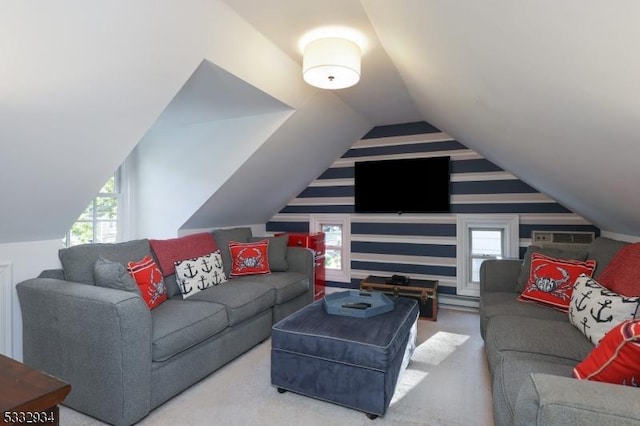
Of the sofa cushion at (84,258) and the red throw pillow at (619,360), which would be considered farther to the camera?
the sofa cushion at (84,258)

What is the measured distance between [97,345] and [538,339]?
2.39 metres

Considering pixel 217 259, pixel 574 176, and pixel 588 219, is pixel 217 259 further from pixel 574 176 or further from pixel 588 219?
pixel 588 219

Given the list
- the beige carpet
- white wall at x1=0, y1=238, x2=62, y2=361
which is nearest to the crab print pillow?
the beige carpet

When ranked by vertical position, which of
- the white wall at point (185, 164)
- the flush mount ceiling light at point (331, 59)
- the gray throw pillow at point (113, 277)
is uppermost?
the flush mount ceiling light at point (331, 59)

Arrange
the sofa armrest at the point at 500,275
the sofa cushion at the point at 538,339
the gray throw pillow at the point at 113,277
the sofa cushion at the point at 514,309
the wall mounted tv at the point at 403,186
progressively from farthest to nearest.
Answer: the wall mounted tv at the point at 403,186
the sofa armrest at the point at 500,275
the sofa cushion at the point at 514,309
the gray throw pillow at the point at 113,277
the sofa cushion at the point at 538,339

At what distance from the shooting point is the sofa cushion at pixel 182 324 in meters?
2.04

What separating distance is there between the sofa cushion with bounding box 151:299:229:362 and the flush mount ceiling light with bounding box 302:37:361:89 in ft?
5.81

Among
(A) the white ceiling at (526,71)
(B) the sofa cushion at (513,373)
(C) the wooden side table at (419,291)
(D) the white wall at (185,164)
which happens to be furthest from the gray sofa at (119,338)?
(A) the white ceiling at (526,71)

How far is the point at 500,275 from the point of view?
2.99m

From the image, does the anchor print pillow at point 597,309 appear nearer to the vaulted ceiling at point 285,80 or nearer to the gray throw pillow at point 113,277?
the vaulted ceiling at point 285,80

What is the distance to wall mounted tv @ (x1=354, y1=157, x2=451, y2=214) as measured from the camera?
159 inches

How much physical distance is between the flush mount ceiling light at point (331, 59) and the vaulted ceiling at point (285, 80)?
0.12m

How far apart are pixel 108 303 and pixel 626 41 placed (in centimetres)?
233

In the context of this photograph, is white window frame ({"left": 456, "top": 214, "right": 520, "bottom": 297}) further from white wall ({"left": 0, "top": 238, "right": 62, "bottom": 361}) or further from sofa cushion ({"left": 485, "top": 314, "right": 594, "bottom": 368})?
white wall ({"left": 0, "top": 238, "right": 62, "bottom": 361})
